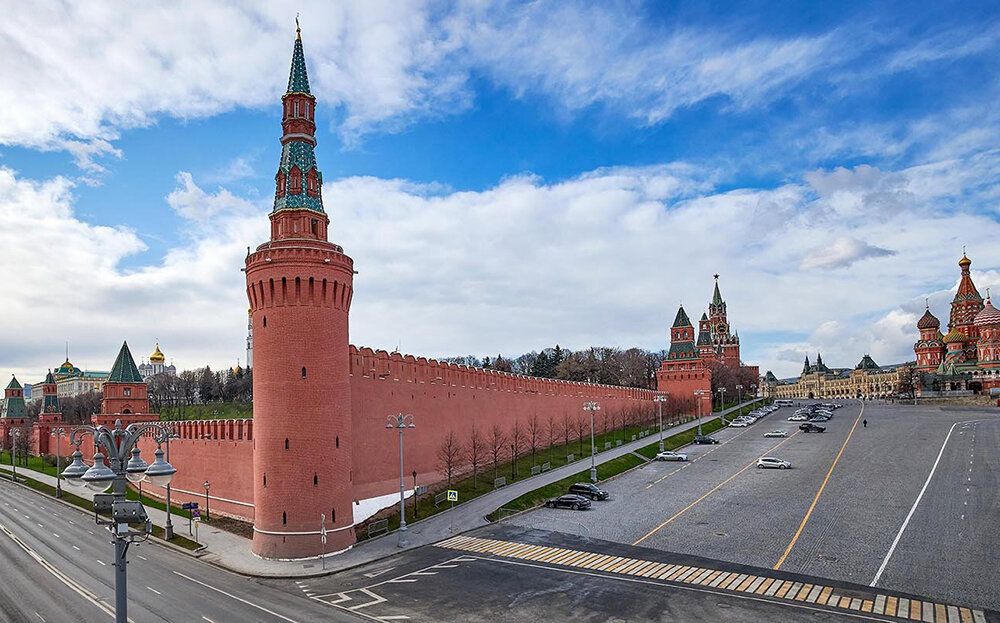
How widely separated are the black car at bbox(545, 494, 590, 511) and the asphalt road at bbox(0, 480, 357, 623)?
20802mm

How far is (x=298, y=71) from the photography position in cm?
4169

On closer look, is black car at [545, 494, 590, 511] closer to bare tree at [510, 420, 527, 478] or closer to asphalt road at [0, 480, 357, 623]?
bare tree at [510, 420, 527, 478]

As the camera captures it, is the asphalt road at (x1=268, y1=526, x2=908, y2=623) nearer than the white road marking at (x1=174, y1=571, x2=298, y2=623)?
Yes

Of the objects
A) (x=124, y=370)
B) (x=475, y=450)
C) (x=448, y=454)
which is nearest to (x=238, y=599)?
(x=448, y=454)

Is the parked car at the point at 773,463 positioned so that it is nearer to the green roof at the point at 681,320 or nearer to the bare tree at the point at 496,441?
the bare tree at the point at 496,441

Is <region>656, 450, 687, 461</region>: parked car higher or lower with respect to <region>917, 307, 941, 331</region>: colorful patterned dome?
lower

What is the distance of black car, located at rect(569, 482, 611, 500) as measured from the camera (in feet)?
159

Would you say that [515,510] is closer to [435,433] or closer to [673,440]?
[435,433]

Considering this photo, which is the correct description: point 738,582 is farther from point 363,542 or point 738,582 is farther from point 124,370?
point 124,370

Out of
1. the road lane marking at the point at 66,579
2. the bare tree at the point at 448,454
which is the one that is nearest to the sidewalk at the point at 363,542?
the bare tree at the point at 448,454

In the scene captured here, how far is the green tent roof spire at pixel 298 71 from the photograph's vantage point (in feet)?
136

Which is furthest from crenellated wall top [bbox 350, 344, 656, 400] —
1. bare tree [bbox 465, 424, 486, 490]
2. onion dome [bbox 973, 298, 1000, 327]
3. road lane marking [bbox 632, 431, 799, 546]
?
onion dome [bbox 973, 298, 1000, 327]

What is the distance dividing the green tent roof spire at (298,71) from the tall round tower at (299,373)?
6.44 ft

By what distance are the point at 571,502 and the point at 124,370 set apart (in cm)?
5809
